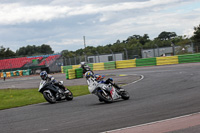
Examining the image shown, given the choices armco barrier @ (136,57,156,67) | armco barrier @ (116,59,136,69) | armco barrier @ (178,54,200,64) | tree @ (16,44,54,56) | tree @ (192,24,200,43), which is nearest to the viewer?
armco barrier @ (178,54,200,64)

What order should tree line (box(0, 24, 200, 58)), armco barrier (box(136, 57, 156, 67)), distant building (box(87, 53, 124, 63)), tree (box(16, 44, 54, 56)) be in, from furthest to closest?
1. tree (box(16, 44, 54, 56))
2. tree line (box(0, 24, 200, 58))
3. distant building (box(87, 53, 124, 63))
4. armco barrier (box(136, 57, 156, 67))

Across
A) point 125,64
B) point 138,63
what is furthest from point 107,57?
point 138,63

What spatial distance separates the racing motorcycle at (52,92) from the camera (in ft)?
44.5

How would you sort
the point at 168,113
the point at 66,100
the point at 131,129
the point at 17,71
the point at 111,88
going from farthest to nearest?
the point at 17,71, the point at 66,100, the point at 111,88, the point at 168,113, the point at 131,129

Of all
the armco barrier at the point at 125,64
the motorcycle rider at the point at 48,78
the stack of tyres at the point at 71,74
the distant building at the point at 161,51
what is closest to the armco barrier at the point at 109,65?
the armco barrier at the point at 125,64

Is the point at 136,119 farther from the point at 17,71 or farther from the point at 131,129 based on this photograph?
the point at 17,71

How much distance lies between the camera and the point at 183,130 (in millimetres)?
5988

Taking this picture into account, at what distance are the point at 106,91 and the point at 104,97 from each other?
0.32 metres

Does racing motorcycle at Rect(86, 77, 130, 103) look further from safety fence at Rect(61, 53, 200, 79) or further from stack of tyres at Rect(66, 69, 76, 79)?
stack of tyres at Rect(66, 69, 76, 79)

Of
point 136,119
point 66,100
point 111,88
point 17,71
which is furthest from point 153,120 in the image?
point 17,71

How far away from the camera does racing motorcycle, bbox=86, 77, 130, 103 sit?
11500 millimetres

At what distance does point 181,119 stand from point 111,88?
16.1ft

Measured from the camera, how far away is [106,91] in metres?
11.7

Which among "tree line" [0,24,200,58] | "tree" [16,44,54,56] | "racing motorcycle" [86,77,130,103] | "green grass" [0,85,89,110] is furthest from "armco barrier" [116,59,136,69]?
"tree" [16,44,54,56]
